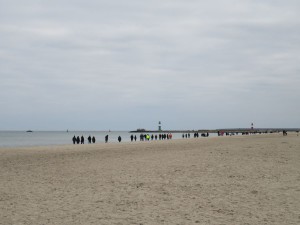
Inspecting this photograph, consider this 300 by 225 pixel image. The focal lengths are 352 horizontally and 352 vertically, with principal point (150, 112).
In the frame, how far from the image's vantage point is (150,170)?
15906mm

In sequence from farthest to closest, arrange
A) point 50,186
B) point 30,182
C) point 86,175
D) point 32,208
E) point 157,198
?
point 86,175 → point 30,182 → point 50,186 → point 157,198 → point 32,208

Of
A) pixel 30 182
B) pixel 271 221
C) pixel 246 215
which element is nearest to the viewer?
pixel 271 221

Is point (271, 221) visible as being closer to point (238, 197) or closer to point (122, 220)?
point (238, 197)

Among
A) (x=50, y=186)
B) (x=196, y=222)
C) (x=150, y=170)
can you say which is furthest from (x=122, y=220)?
(x=150, y=170)

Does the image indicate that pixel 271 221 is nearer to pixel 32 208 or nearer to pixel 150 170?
pixel 32 208

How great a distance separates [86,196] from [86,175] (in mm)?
4528

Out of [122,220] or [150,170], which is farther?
[150,170]

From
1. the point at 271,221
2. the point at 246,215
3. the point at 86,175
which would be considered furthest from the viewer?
the point at 86,175

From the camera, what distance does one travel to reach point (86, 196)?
417 inches

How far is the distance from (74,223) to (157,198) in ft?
10.0

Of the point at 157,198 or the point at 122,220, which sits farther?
the point at 157,198

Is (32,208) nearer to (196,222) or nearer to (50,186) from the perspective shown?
(50,186)

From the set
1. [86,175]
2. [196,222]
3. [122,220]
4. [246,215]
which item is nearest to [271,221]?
[246,215]

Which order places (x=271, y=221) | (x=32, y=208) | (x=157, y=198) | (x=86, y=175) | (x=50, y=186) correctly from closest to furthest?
(x=271, y=221), (x=32, y=208), (x=157, y=198), (x=50, y=186), (x=86, y=175)
